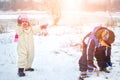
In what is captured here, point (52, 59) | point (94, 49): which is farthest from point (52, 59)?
point (94, 49)

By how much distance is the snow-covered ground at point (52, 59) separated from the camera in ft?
24.8

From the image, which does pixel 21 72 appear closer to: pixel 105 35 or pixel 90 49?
pixel 90 49

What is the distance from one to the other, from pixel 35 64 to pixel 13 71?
842 millimetres

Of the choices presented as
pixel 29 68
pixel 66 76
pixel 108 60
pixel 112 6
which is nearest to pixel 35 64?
pixel 29 68

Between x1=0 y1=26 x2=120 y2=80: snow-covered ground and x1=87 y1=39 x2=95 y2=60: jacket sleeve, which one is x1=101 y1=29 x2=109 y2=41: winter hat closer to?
x1=87 y1=39 x2=95 y2=60: jacket sleeve

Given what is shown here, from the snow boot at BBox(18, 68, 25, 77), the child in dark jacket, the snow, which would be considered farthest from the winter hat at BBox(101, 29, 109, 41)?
the snow boot at BBox(18, 68, 25, 77)

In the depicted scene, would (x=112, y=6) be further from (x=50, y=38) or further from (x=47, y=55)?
(x=47, y=55)

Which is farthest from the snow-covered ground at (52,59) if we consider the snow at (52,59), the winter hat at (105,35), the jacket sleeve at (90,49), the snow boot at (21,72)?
the winter hat at (105,35)

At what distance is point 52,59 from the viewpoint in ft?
30.1

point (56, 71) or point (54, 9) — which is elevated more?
point (54, 9)

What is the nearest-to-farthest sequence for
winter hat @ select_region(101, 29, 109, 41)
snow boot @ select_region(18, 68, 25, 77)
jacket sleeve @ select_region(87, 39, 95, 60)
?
jacket sleeve @ select_region(87, 39, 95, 60) → winter hat @ select_region(101, 29, 109, 41) → snow boot @ select_region(18, 68, 25, 77)

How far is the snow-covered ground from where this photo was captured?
755 cm

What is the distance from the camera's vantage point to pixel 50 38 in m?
12.7

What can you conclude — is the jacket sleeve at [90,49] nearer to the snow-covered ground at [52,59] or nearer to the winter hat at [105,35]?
the winter hat at [105,35]
